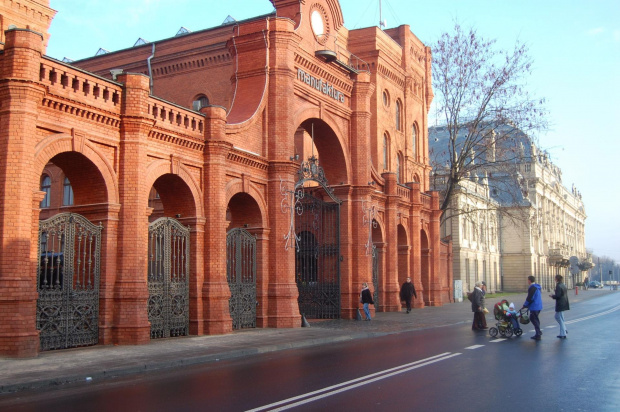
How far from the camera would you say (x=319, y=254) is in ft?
90.4

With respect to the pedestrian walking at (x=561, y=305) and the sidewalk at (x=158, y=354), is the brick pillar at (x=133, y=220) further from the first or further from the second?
the pedestrian walking at (x=561, y=305)

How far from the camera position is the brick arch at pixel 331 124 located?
80.4ft

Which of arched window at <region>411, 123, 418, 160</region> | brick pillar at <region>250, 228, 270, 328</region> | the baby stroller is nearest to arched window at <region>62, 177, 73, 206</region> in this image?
brick pillar at <region>250, 228, 270, 328</region>

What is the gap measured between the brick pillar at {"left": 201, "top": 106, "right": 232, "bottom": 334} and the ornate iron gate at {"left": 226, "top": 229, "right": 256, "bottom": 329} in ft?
4.37

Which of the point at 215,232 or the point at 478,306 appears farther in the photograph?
the point at 478,306

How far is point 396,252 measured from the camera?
1312 inches

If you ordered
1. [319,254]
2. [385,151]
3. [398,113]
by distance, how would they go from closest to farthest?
1. [319,254]
2. [385,151]
3. [398,113]

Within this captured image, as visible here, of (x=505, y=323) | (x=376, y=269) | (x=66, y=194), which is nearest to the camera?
(x=505, y=323)

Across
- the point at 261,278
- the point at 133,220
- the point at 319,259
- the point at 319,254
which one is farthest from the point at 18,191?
the point at 319,259

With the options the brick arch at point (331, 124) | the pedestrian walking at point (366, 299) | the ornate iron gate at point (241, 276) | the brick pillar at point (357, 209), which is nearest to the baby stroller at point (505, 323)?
the ornate iron gate at point (241, 276)

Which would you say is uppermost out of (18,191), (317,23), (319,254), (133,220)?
(317,23)

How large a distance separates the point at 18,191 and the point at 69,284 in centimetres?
280

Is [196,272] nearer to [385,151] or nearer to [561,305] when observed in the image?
[561,305]

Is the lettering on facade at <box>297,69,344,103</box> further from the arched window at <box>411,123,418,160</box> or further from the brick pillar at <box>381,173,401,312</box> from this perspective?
the arched window at <box>411,123,418,160</box>
